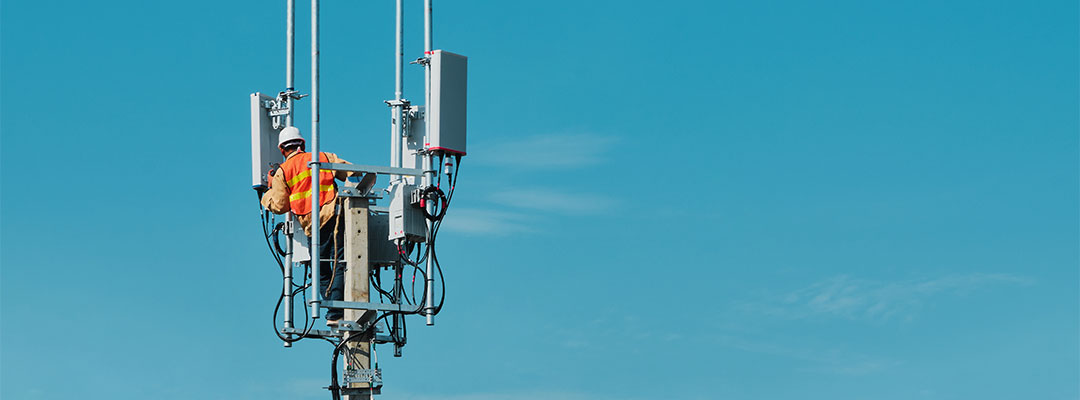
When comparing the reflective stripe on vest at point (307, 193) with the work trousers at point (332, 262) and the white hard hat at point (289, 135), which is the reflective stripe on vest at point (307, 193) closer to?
the work trousers at point (332, 262)

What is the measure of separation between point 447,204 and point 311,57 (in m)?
2.38

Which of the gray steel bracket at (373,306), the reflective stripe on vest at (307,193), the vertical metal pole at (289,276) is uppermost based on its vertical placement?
the reflective stripe on vest at (307,193)

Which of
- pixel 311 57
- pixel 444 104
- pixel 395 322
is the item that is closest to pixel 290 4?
pixel 311 57

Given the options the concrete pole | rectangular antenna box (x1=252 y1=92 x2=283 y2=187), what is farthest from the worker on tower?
rectangular antenna box (x1=252 y1=92 x2=283 y2=187)

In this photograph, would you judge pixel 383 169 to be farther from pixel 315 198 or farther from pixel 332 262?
pixel 332 262

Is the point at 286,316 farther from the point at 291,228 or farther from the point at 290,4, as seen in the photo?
the point at 290,4

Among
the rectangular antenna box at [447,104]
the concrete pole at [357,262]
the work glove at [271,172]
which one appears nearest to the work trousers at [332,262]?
the concrete pole at [357,262]

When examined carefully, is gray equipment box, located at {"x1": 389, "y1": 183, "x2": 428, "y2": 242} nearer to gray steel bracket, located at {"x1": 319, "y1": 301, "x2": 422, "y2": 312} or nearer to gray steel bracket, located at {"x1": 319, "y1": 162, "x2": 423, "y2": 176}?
gray steel bracket, located at {"x1": 319, "y1": 162, "x2": 423, "y2": 176}

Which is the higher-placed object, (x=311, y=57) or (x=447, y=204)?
(x=311, y=57)

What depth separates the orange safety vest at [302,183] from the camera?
969 inches

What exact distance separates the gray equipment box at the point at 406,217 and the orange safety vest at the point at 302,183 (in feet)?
2.51

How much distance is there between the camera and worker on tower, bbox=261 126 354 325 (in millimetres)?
24656

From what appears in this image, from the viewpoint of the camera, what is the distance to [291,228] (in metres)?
25.1

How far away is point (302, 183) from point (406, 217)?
143cm
